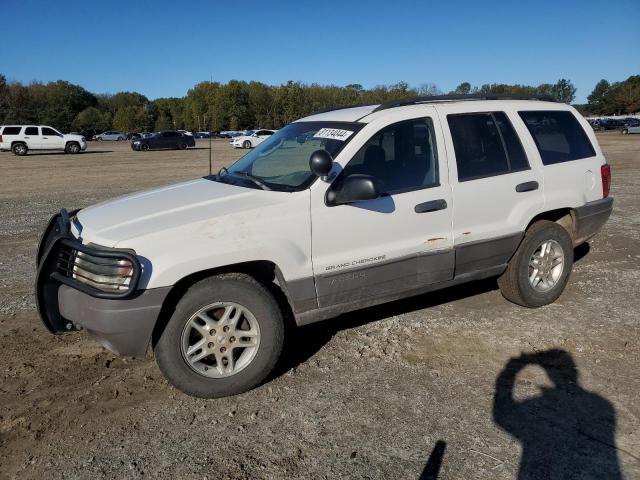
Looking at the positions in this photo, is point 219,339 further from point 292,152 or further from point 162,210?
point 292,152

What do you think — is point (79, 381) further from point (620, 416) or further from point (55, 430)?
point (620, 416)

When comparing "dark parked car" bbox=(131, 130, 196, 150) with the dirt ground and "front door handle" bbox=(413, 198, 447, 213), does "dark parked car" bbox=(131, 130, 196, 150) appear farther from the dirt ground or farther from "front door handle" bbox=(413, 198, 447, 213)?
"front door handle" bbox=(413, 198, 447, 213)

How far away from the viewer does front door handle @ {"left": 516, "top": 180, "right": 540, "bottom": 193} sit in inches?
180

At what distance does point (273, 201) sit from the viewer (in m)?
3.58

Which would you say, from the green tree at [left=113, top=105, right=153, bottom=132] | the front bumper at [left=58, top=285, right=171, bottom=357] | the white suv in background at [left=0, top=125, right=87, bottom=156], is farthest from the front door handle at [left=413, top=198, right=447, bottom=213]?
the green tree at [left=113, top=105, right=153, bottom=132]

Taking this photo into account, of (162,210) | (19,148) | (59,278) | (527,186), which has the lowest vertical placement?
(59,278)

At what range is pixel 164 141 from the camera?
42375mm

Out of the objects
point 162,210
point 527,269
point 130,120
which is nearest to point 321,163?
point 162,210

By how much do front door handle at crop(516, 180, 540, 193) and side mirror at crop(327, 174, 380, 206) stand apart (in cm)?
159

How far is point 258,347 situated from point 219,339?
268mm

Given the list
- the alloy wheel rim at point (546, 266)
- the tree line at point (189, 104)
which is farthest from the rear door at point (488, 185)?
the tree line at point (189, 104)

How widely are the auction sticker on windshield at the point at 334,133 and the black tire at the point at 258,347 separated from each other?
1.30 metres

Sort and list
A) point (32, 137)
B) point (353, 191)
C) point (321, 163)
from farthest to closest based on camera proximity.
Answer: point (32, 137) → point (353, 191) → point (321, 163)

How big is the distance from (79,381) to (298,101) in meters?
96.3
